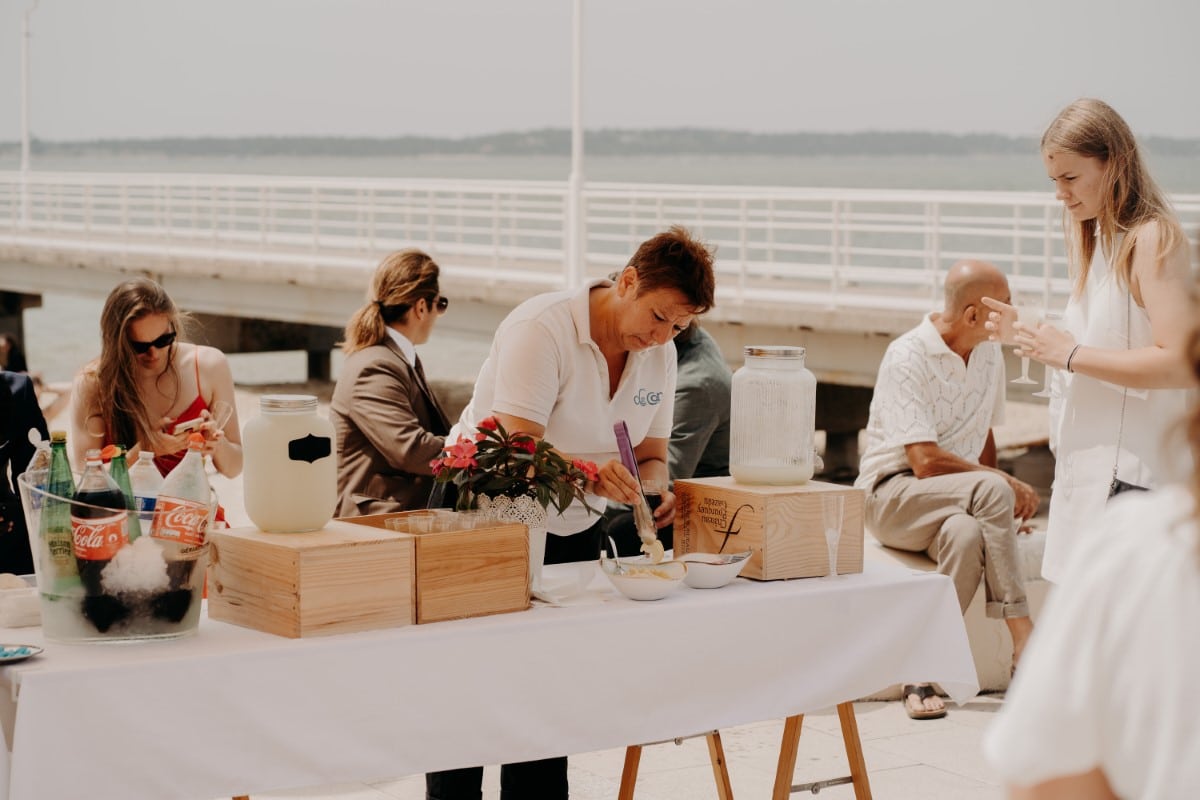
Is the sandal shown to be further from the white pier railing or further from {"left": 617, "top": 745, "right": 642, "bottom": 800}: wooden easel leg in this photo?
the white pier railing

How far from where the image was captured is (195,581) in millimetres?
2785

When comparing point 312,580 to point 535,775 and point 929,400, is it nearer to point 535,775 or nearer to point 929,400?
point 535,775

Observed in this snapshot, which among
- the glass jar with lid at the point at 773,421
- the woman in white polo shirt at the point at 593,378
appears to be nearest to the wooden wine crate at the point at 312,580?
the woman in white polo shirt at the point at 593,378

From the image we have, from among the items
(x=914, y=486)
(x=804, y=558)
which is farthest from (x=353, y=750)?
(x=914, y=486)

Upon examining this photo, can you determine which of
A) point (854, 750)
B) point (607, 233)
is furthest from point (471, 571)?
point (607, 233)

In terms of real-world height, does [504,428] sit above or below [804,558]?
above

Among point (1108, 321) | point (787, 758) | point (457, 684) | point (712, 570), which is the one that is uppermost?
point (1108, 321)

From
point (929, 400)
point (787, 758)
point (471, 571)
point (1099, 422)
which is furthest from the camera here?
point (929, 400)

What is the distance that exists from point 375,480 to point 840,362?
28.2ft

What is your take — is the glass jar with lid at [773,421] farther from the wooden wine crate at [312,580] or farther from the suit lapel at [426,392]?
the suit lapel at [426,392]

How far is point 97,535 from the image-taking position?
266 centimetres

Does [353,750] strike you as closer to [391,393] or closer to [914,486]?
[391,393]

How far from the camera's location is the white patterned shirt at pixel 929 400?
17.0 ft

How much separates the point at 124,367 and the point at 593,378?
62.0 inches
